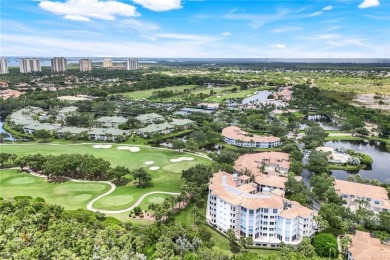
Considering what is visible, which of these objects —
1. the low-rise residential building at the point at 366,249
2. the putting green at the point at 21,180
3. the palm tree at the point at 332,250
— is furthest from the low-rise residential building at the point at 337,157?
the putting green at the point at 21,180

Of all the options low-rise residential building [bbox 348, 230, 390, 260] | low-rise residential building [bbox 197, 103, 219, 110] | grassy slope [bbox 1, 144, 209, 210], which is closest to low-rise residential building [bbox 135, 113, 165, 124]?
grassy slope [bbox 1, 144, 209, 210]

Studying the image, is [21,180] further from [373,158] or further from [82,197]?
[373,158]

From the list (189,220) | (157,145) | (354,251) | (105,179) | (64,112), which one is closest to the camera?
(354,251)

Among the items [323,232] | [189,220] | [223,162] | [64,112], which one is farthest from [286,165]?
[64,112]

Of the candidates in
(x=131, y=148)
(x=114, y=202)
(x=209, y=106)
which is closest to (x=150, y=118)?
(x=131, y=148)

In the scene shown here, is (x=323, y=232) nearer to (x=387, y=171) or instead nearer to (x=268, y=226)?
(x=268, y=226)
